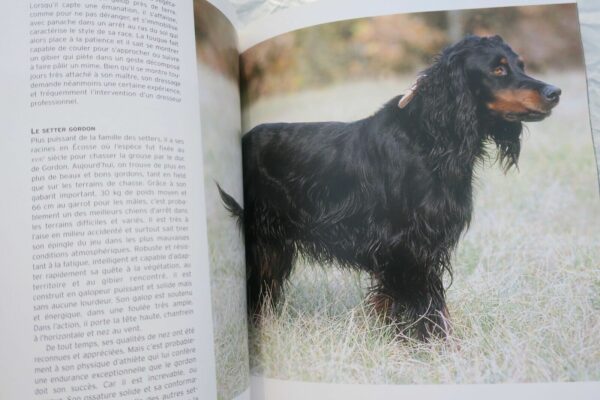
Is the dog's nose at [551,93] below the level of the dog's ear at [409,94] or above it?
below

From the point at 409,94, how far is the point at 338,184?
0.17 metres

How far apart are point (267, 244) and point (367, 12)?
384 millimetres

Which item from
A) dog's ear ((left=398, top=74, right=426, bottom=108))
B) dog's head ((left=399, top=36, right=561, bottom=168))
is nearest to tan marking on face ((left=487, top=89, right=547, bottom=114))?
dog's head ((left=399, top=36, right=561, bottom=168))

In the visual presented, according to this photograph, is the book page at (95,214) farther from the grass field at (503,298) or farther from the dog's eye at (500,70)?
the dog's eye at (500,70)

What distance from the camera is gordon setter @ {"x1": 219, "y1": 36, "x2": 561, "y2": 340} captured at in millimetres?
782

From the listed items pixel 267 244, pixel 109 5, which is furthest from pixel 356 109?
pixel 109 5

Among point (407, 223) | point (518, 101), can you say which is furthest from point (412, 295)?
point (518, 101)

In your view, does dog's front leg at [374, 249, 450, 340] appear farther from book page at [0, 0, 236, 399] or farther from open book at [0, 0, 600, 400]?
book page at [0, 0, 236, 399]

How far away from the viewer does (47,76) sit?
0.61 m

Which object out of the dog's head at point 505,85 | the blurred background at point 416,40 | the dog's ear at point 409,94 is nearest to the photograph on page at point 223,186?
the blurred background at point 416,40

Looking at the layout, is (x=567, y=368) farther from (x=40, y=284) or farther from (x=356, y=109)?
(x=40, y=284)

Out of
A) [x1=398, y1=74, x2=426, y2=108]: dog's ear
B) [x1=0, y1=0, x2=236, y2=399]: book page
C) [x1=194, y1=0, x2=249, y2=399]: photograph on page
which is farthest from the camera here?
[x1=398, y1=74, x2=426, y2=108]: dog's ear

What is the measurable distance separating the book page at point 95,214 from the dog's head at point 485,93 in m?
0.38

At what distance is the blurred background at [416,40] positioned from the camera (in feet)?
2.60
